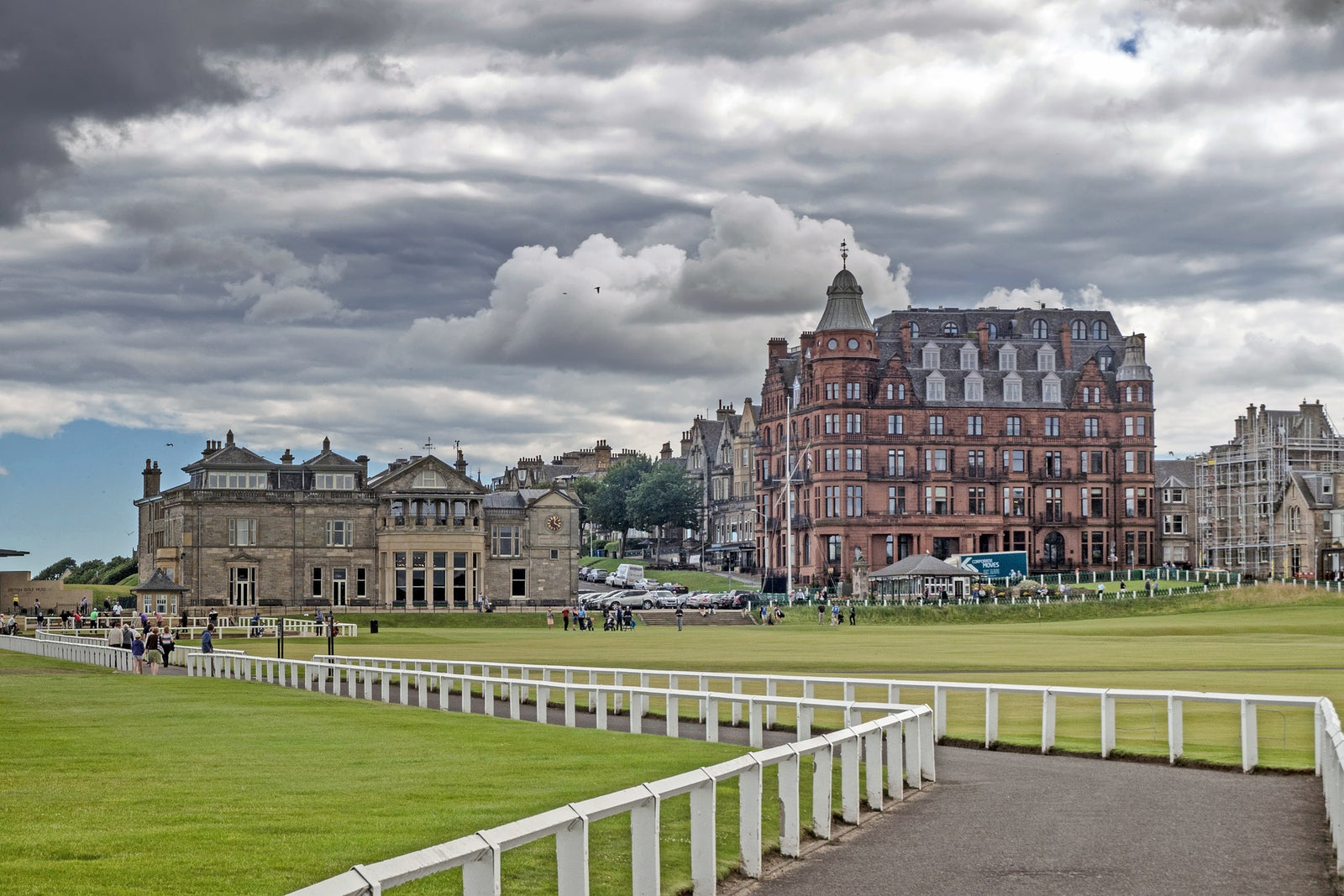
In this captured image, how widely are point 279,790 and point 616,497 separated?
169050 mm

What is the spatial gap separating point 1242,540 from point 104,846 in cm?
13698

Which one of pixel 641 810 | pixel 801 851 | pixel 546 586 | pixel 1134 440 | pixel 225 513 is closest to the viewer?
pixel 641 810

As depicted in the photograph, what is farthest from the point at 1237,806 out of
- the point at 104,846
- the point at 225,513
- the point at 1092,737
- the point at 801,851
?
the point at 225,513

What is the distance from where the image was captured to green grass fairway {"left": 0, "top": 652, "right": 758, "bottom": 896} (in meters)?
13.2

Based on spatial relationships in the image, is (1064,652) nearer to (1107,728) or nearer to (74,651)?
(74,651)

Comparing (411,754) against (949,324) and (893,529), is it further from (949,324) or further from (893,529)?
(949,324)

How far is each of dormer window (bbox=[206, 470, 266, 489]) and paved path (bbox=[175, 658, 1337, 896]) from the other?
108 m

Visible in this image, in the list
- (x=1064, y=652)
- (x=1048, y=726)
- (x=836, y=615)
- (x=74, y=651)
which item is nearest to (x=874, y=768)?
(x=1048, y=726)

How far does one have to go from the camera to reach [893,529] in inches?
5497

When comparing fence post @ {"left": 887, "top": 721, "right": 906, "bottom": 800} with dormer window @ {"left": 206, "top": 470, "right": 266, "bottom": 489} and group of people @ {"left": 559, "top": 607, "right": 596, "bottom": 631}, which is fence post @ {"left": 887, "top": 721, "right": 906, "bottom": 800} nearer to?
group of people @ {"left": 559, "top": 607, "right": 596, "bottom": 631}

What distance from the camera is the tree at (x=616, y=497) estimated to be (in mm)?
187625

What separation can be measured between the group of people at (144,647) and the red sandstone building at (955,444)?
75.3m

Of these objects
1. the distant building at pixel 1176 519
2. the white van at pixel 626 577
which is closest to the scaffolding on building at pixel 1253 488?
the distant building at pixel 1176 519

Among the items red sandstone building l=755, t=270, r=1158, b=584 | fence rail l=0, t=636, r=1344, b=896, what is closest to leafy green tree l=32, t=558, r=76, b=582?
red sandstone building l=755, t=270, r=1158, b=584
